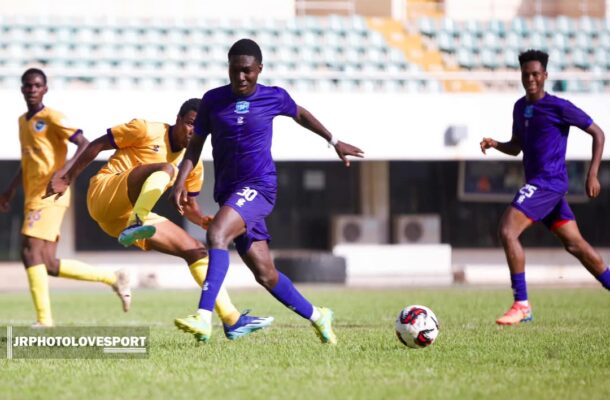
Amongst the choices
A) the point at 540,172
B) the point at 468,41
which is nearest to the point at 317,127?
the point at 540,172

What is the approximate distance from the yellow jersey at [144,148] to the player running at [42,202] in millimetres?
1084

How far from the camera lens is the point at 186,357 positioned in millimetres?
7180

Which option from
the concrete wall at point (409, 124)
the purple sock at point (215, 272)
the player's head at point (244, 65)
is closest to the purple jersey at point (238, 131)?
the player's head at point (244, 65)

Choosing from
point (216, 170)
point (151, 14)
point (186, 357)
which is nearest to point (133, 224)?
point (216, 170)

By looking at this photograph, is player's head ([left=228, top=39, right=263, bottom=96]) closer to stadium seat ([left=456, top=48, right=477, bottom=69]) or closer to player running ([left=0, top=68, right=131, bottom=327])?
player running ([left=0, top=68, right=131, bottom=327])

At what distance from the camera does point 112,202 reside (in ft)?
28.0

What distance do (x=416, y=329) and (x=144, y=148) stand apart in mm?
2676

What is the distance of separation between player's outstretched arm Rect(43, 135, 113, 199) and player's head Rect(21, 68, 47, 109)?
4.72ft

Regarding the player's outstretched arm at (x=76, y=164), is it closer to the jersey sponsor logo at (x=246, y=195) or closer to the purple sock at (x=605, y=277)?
the jersey sponsor logo at (x=246, y=195)

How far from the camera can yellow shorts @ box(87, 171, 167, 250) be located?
27.9 ft

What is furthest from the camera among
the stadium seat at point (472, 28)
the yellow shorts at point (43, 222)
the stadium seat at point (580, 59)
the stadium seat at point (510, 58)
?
the stadium seat at point (472, 28)

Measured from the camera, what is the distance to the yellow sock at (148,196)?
26.3ft

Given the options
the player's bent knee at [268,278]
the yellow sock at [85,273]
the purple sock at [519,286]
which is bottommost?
the purple sock at [519,286]

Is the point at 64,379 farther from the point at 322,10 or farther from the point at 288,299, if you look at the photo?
the point at 322,10
